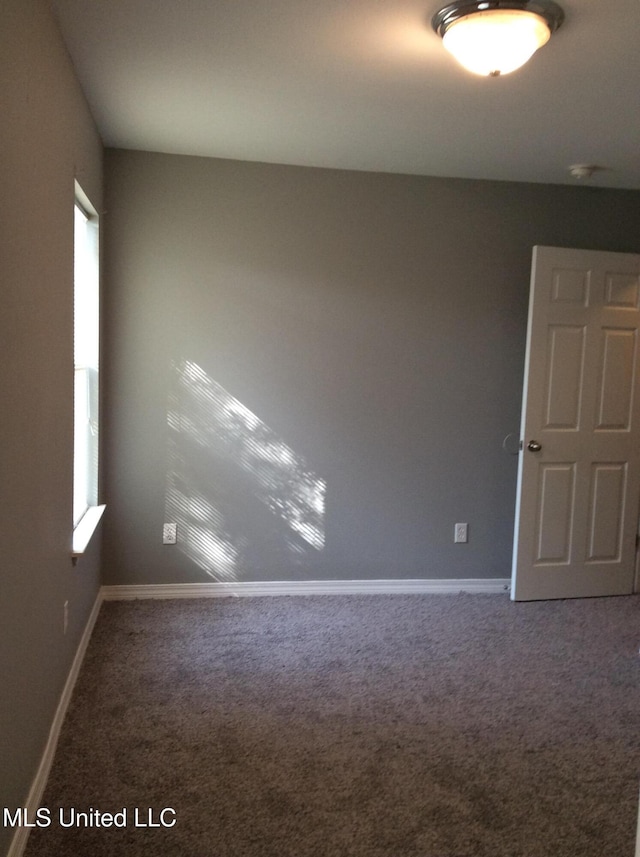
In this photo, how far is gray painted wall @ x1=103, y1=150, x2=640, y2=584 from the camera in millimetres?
3826

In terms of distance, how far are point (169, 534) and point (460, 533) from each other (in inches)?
65.9

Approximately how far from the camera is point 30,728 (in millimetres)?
2072

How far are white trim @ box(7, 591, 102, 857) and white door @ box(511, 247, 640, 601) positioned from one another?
235 centimetres

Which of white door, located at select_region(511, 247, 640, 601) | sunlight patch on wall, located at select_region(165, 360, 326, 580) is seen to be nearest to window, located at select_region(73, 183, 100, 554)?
sunlight patch on wall, located at select_region(165, 360, 326, 580)

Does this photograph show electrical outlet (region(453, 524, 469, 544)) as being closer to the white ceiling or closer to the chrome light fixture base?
the white ceiling

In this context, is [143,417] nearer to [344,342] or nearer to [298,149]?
[344,342]

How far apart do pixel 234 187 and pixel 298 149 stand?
0.44 metres

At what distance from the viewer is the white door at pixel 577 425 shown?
4039mm

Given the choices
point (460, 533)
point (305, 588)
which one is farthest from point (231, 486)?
point (460, 533)

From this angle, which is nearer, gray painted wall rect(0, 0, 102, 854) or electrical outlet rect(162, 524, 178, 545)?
gray painted wall rect(0, 0, 102, 854)

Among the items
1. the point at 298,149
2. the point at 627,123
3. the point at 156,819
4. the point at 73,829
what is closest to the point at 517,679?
the point at 156,819

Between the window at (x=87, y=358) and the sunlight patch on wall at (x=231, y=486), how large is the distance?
0.47 m

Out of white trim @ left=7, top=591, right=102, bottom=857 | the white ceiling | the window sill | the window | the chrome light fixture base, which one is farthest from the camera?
the window

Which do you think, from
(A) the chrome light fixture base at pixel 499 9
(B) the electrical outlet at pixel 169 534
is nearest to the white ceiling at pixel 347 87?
(A) the chrome light fixture base at pixel 499 9
